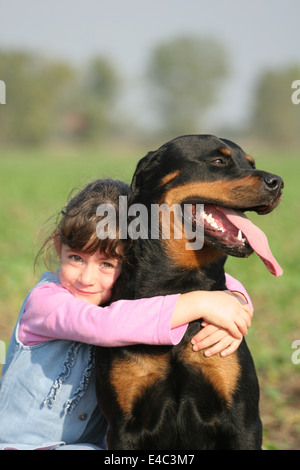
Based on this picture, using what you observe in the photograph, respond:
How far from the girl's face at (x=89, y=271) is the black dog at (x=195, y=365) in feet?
0.62

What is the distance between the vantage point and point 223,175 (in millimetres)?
2979

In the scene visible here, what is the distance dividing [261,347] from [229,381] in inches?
156

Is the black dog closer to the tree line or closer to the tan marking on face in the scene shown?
the tan marking on face

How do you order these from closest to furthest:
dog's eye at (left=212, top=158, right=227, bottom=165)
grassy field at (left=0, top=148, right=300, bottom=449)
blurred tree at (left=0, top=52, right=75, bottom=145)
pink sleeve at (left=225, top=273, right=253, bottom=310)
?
1. dog's eye at (left=212, top=158, right=227, bottom=165)
2. pink sleeve at (left=225, top=273, right=253, bottom=310)
3. grassy field at (left=0, top=148, right=300, bottom=449)
4. blurred tree at (left=0, top=52, right=75, bottom=145)

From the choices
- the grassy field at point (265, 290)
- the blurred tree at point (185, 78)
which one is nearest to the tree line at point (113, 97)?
the blurred tree at point (185, 78)

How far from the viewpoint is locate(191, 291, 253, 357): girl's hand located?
9.34ft

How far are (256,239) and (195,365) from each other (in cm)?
68

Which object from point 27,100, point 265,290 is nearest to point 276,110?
point 27,100

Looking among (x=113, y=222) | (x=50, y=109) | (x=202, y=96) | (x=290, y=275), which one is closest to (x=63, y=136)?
(x=50, y=109)

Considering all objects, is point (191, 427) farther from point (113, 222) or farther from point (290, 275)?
point (290, 275)

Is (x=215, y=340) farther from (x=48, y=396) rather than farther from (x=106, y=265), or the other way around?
(x=48, y=396)

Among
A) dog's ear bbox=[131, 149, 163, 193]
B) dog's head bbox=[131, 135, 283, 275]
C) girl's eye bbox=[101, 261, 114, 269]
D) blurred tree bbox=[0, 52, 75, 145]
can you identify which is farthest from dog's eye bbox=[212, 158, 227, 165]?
blurred tree bbox=[0, 52, 75, 145]

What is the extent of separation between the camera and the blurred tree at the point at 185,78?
93.6 meters

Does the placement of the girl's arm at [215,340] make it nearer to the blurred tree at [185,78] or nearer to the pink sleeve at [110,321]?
the pink sleeve at [110,321]
